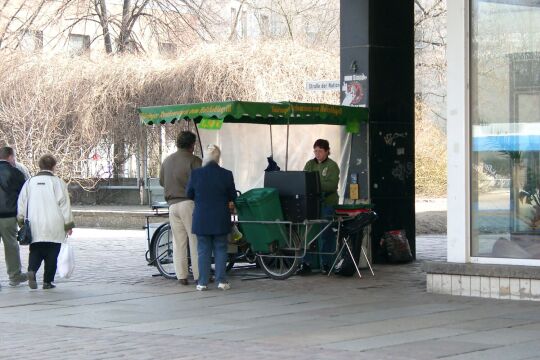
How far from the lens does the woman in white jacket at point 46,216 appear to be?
44.3 ft

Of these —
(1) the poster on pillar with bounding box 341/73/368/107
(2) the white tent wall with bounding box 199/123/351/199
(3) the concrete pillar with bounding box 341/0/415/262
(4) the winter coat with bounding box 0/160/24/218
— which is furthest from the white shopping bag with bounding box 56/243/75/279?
(1) the poster on pillar with bounding box 341/73/368/107

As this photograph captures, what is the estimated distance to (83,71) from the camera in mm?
30891

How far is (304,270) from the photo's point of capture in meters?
14.9

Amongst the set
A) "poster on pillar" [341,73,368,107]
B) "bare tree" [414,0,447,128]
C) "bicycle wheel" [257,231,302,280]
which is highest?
"bare tree" [414,0,447,128]

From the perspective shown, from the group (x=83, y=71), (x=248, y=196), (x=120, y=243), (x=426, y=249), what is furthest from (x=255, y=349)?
(x=83, y=71)

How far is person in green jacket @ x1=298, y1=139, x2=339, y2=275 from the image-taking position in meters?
14.7

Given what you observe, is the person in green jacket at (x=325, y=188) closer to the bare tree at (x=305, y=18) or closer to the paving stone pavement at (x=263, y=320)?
the paving stone pavement at (x=263, y=320)

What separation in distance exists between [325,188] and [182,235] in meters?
2.13

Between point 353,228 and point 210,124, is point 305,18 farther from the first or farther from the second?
point 353,228

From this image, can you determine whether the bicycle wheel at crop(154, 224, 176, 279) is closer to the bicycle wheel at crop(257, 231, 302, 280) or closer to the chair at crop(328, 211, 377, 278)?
the bicycle wheel at crop(257, 231, 302, 280)

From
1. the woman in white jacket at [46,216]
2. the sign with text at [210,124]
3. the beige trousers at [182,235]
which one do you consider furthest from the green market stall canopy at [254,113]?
the woman in white jacket at [46,216]

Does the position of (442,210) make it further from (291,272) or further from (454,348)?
(454,348)

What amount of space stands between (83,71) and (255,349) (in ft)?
75.5

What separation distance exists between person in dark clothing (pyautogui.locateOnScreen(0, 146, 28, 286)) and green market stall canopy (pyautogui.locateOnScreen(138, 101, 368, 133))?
1.94m
